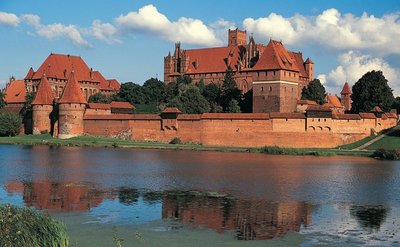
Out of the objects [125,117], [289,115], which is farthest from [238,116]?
[125,117]

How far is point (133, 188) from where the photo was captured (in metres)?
18.8

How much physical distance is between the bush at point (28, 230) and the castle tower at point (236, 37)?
57.2m

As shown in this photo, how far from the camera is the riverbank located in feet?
115

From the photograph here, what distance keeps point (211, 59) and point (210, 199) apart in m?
41.1

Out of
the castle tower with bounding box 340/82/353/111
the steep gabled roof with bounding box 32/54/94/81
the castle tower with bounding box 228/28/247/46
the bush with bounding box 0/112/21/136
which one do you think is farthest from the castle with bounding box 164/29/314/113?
the bush with bounding box 0/112/21/136

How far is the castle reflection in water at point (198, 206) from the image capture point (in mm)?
13094

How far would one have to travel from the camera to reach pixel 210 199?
656 inches

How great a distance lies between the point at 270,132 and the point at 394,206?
880 inches

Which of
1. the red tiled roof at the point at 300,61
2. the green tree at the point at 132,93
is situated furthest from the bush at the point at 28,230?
the red tiled roof at the point at 300,61

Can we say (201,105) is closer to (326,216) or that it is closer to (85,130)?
(85,130)

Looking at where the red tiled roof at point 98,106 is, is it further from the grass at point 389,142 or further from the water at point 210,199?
the grass at point 389,142

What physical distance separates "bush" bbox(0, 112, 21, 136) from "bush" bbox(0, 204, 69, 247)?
37.0 metres

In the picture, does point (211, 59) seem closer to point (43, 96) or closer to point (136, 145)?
point (43, 96)

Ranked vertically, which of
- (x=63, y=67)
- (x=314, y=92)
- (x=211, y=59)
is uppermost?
(x=211, y=59)
